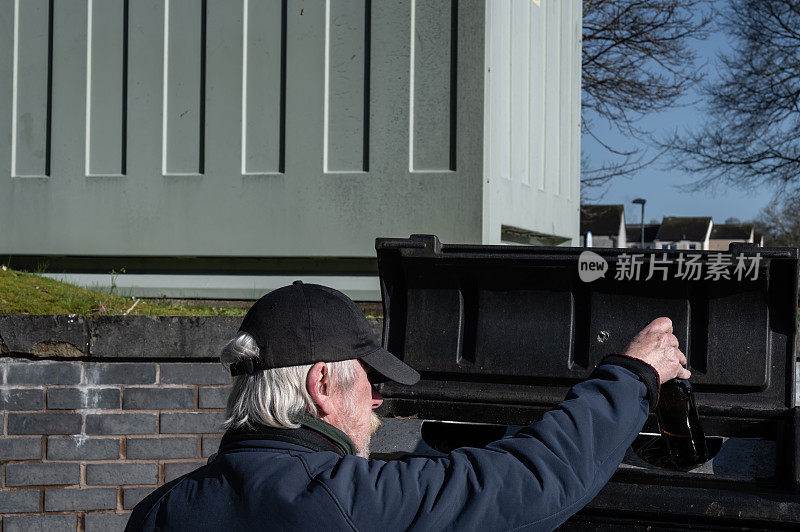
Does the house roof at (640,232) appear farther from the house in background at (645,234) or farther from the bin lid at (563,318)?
the bin lid at (563,318)

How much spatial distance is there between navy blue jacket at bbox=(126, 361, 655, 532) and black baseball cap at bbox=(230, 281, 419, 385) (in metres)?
0.19

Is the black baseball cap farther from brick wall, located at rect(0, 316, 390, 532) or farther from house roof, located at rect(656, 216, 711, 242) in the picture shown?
house roof, located at rect(656, 216, 711, 242)

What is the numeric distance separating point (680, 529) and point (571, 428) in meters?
0.98

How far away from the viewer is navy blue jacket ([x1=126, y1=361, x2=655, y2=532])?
1.66 m

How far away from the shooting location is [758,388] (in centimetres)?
301

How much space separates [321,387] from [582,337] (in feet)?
5.12

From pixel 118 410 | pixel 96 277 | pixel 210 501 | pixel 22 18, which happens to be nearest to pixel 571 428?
pixel 210 501

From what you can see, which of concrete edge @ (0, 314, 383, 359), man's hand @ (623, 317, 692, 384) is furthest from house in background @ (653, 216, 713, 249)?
man's hand @ (623, 317, 692, 384)

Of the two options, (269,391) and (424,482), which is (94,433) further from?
(424,482)

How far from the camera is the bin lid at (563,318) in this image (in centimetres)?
302

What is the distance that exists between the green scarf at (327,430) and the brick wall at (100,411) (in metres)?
2.34

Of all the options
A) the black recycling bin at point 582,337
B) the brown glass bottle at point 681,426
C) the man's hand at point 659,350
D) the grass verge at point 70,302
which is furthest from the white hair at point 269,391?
the grass verge at point 70,302

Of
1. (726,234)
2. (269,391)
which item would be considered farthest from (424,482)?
(726,234)

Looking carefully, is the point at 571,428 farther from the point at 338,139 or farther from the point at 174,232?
the point at 174,232
